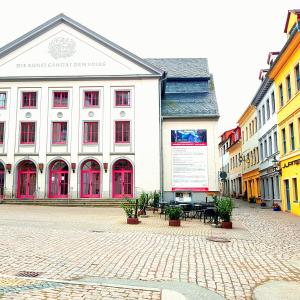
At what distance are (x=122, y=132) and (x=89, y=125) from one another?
2895 millimetres

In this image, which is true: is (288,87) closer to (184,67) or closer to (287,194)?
(287,194)

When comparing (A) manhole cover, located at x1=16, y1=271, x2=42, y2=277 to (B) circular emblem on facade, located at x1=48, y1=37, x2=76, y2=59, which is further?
(B) circular emblem on facade, located at x1=48, y1=37, x2=76, y2=59

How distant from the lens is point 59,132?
3066cm

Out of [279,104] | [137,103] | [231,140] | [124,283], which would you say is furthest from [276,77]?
[231,140]

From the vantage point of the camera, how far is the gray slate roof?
118 feet

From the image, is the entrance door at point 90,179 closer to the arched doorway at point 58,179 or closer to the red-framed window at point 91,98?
the arched doorway at point 58,179

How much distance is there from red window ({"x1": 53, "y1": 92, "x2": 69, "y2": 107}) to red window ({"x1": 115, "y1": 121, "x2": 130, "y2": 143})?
4.96 metres

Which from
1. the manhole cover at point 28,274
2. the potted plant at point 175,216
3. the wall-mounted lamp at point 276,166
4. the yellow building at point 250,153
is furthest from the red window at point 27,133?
the manhole cover at point 28,274

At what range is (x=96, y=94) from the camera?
31156mm

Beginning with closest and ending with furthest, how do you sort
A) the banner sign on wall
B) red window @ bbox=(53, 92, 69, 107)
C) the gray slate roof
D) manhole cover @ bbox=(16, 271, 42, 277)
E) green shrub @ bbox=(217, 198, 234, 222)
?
manhole cover @ bbox=(16, 271, 42, 277) → green shrub @ bbox=(217, 198, 234, 222) → the banner sign on wall → red window @ bbox=(53, 92, 69, 107) → the gray slate roof

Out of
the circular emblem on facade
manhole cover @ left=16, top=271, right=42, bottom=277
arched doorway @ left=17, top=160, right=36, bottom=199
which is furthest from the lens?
the circular emblem on facade

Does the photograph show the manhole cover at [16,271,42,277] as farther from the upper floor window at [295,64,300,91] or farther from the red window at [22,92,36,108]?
the red window at [22,92,36,108]

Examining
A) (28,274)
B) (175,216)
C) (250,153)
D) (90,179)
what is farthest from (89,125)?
(28,274)

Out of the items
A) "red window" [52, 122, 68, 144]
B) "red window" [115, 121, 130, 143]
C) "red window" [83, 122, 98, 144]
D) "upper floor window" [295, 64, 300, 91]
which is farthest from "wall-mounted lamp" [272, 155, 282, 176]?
"red window" [52, 122, 68, 144]
